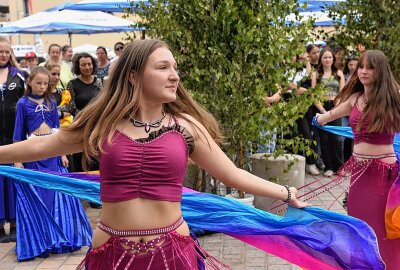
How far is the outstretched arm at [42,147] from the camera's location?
120 inches

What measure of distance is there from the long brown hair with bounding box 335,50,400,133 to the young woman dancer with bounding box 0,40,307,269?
2214 mm

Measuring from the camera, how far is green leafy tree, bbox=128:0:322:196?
21.9 feet

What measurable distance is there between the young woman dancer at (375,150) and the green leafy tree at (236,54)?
1751 mm

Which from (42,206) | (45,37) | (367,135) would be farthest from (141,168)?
Answer: (45,37)

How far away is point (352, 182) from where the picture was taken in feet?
16.7

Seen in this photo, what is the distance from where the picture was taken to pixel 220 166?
311 centimetres

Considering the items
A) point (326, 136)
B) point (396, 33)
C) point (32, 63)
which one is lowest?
point (326, 136)

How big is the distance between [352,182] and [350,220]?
165cm

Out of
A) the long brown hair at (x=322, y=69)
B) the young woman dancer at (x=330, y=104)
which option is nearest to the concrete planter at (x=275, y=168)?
the young woman dancer at (x=330, y=104)

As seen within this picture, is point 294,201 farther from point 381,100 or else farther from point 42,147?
point 381,100

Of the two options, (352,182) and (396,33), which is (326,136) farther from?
(352,182)

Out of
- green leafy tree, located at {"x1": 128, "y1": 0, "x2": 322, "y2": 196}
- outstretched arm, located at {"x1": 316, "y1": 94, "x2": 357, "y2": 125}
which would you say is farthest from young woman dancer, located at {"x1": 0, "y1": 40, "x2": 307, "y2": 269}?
green leafy tree, located at {"x1": 128, "y1": 0, "x2": 322, "y2": 196}

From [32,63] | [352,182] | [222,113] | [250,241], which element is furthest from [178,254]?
[32,63]

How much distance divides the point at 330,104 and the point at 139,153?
25.7ft
